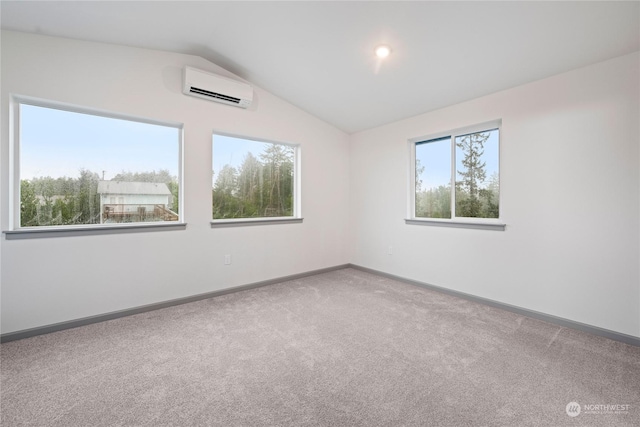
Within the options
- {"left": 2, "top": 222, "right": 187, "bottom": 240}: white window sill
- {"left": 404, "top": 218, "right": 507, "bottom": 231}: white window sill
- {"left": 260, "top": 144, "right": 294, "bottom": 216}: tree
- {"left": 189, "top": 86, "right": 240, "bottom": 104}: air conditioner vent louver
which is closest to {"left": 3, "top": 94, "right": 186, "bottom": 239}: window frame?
{"left": 2, "top": 222, "right": 187, "bottom": 240}: white window sill

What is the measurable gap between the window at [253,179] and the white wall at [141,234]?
0.18 meters

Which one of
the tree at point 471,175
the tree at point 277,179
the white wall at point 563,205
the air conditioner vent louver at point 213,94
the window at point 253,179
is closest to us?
the white wall at point 563,205

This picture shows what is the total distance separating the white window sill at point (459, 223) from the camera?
306 centimetres

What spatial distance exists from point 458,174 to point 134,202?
387cm

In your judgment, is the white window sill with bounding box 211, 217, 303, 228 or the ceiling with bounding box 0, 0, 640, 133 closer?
the ceiling with bounding box 0, 0, 640, 133

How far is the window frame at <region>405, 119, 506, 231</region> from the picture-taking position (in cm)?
310

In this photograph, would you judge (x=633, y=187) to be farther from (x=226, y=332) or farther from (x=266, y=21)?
(x=226, y=332)

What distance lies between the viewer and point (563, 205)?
261 centimetres

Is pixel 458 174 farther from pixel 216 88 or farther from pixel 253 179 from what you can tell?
pixel 216 88

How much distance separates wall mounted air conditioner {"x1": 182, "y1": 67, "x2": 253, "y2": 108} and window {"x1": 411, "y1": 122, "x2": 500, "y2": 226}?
242 centimetres

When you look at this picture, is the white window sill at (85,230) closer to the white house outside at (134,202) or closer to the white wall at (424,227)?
the white wall at (424,227)

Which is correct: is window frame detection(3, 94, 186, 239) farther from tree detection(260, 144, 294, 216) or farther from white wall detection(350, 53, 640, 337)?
white wall detection(350, 53, 640, 337)

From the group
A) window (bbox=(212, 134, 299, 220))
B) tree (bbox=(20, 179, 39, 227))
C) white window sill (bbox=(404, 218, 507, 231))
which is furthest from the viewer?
window (bbox=(212, 134, 299, 220))

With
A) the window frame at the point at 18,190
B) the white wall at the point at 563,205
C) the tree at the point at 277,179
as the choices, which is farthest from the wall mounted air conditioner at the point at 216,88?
the white wall at the point at 563,205
